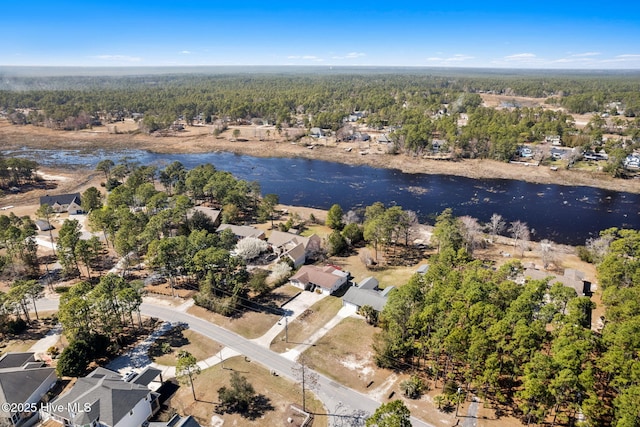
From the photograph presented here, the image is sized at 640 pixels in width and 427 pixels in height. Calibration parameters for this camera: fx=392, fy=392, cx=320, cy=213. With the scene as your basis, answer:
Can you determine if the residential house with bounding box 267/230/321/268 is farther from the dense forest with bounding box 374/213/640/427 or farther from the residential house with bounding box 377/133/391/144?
the residential house with bounding box 377/133/391/144

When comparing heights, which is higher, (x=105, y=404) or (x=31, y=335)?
(x=105, y=404)

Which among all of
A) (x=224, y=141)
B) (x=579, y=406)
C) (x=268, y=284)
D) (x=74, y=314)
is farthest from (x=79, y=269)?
(x=224, y=141)

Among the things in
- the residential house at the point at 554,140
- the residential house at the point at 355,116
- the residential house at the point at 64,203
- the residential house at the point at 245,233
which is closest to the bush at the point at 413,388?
the residential house at the point at 245,233

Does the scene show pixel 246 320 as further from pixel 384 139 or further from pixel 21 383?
pixel 384 139

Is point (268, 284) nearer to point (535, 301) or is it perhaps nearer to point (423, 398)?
point (423, 398)

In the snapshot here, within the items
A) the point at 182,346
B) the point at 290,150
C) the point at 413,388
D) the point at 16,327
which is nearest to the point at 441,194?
the point at 290,150
